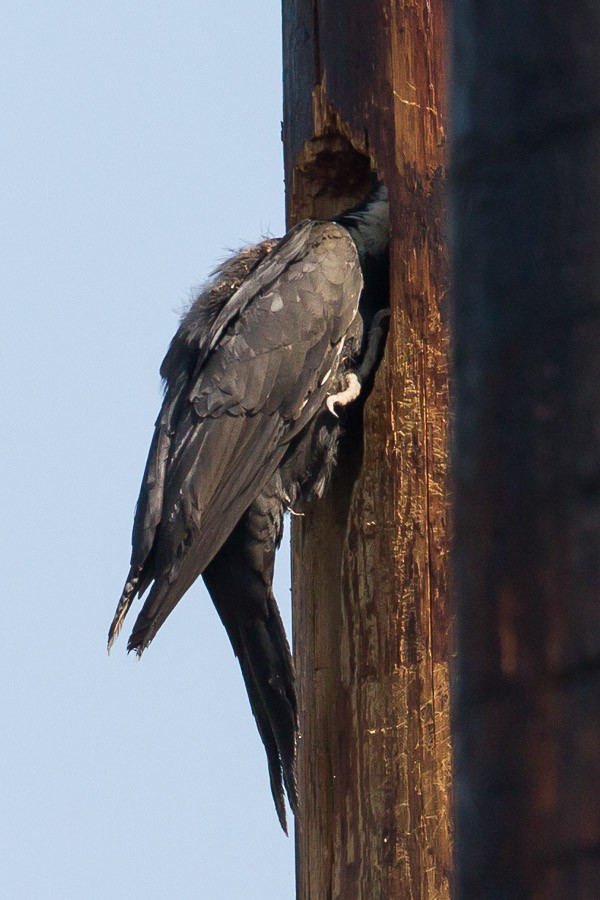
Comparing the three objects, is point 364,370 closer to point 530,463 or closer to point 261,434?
point 261,434

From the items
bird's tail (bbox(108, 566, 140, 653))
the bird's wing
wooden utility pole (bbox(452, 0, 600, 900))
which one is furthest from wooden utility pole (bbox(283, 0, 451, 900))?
wooden utility pole (bbox(452, 0, 600, 900))

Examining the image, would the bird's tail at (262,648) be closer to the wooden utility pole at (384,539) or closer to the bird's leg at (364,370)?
the wooden utility pole at (384,539)

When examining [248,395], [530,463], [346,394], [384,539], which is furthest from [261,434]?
[530,463]

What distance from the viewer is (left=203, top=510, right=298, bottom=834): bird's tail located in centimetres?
395

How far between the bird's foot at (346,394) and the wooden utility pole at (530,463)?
10.1 ft

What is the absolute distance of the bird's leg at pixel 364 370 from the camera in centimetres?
414

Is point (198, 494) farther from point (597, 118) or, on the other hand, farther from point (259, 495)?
point (597, 118)

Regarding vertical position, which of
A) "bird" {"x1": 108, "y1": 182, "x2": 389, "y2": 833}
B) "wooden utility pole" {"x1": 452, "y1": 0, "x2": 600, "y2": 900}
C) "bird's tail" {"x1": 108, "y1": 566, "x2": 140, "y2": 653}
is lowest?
"wooden utility pole" {"x1": 452, "y1": 0, "x2": 600, "y2": 900}

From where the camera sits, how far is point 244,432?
161 inches

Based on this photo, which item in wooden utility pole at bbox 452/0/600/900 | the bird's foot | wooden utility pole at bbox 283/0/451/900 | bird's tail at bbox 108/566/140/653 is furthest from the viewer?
the bird's foot

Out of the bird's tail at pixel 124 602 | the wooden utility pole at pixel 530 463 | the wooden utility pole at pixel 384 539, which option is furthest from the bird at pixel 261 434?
the wooden utility pole at pixel 530 463

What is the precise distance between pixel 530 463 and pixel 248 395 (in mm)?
3136

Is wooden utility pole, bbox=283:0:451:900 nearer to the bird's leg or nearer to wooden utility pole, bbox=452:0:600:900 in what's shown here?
the bird's leg

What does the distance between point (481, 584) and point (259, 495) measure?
320 centimetres
